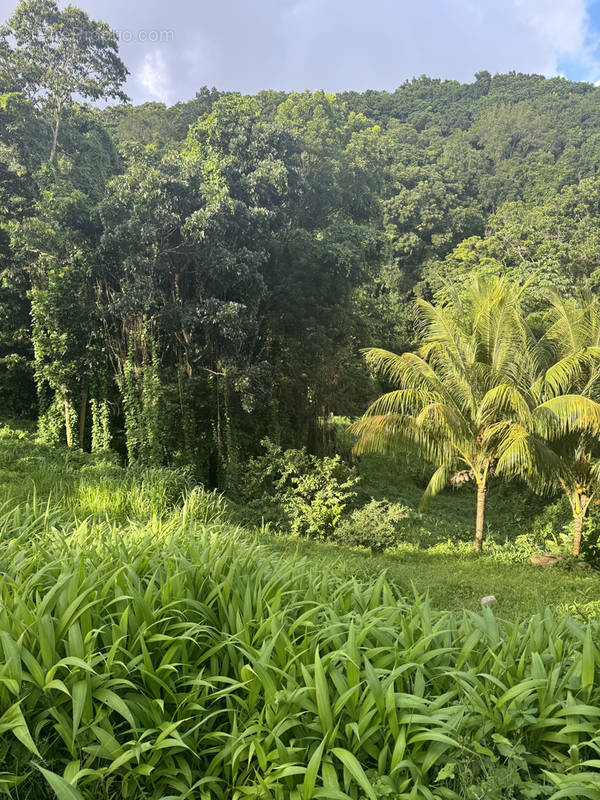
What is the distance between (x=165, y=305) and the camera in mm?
10516

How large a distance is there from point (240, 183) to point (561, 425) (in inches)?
303

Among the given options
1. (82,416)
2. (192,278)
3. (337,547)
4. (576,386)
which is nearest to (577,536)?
(576,386)

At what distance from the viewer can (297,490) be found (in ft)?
33.8

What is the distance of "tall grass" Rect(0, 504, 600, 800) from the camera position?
1625 millimetres

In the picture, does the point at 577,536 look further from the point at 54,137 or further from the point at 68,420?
the point at 54,137

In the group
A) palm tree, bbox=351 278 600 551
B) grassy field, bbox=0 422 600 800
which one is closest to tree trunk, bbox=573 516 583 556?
palm tree, bbox=351 278 600 551

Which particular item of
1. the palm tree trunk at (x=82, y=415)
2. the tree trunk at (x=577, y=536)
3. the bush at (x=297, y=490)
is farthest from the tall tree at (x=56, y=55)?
the tree trunk at (x=577, y=536)

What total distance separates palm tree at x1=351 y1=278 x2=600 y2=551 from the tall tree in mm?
10742

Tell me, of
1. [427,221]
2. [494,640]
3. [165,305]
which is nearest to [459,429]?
[165,305]

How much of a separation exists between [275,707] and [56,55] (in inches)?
689

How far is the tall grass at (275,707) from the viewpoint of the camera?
1.62 metres

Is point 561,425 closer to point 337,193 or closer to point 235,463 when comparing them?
point 235,463

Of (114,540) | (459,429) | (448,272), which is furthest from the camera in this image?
(448,272)

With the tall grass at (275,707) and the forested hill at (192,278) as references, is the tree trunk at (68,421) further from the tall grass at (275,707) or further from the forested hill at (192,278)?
the tall grass at (275,707)
